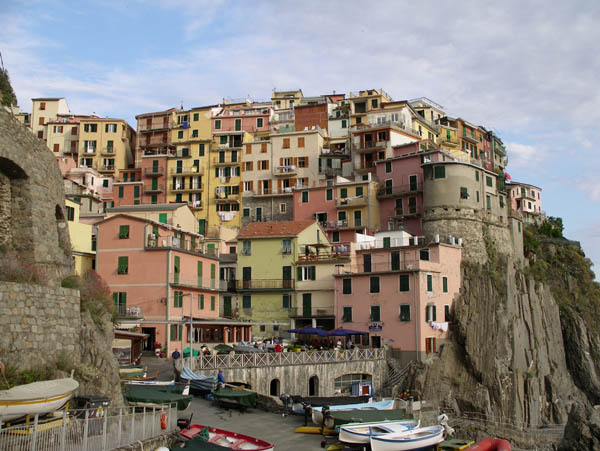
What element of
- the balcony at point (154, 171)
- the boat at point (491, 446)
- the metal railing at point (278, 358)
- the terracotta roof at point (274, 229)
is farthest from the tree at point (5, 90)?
the balcony at point (154, 171)

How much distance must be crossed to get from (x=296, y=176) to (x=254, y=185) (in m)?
5.38

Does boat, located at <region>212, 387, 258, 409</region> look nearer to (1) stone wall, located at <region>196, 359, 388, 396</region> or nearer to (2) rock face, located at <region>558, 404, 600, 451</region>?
(1) stone wall, located at <region>196, 359, 388, 396</region>

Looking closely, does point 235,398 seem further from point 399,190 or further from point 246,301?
point 399,190

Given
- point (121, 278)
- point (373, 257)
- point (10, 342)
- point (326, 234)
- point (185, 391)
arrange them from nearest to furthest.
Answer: point (10, 342)
point (185, 391)
point (121, 278)
point (373, 257)
point (326, 234)

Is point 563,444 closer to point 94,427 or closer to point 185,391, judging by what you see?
point 185,391

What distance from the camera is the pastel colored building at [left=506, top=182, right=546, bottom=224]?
92062mm

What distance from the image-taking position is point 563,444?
112 feet

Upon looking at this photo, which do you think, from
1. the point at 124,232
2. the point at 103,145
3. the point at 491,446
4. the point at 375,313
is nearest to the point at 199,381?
the point at 491,446

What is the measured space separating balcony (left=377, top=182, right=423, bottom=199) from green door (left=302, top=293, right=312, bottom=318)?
622 inches

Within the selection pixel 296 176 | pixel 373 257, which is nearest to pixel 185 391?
pixel 373 257

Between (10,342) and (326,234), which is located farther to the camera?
(326,234)

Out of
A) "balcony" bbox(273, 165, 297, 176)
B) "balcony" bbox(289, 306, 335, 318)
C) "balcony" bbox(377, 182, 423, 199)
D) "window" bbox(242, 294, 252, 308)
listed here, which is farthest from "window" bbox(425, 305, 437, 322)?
"balcony" bbox(273, 165, 297, 176)

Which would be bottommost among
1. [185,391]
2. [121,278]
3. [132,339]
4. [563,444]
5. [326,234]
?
[563,444]

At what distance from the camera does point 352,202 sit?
65875mm
